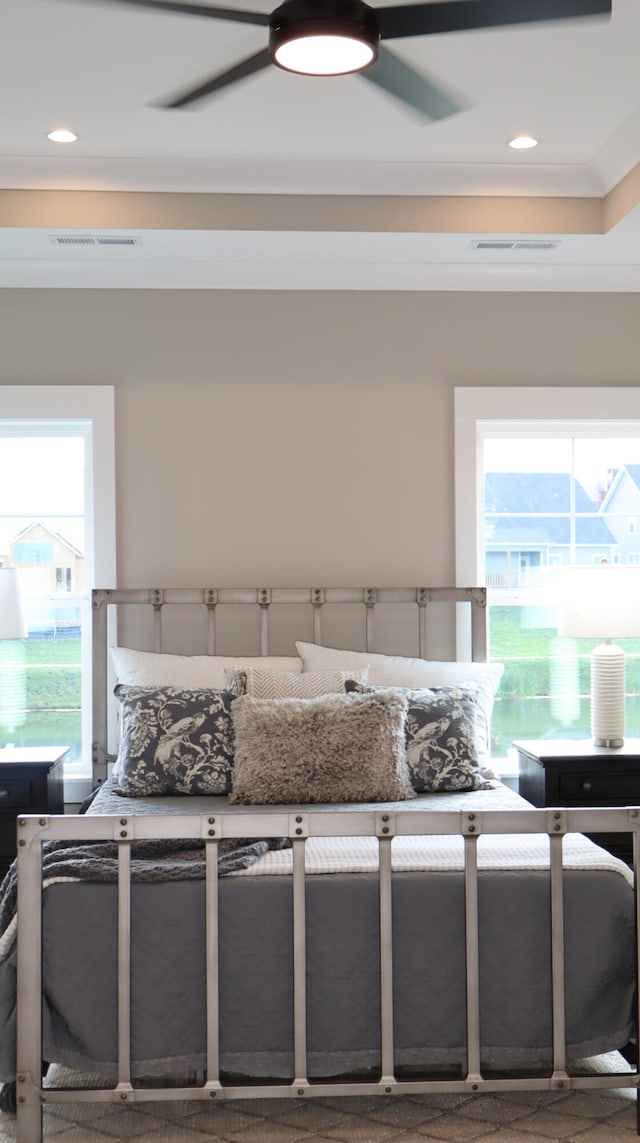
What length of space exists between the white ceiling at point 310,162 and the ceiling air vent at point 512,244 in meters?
0.04

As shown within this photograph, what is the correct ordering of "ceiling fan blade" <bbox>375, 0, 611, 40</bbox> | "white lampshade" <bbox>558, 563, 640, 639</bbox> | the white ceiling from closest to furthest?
"ceiling fan blade" <bbox>375, 0, 611, 40</bbox> < the white ceiling < "white lampshade" <bbox>558, 563, 640, 639</bbox>

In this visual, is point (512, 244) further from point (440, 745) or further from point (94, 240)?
point (440, 745)

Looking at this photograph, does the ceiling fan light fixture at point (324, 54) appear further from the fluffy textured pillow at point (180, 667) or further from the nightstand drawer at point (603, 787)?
the nightstand drawer at point (603, 787)

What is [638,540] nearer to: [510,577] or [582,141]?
[510,577]

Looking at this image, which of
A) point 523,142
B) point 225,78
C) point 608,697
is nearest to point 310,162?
point 523,142

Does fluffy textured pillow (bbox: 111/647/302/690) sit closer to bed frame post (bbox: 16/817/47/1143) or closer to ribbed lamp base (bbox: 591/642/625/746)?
ribbed lamp base (bbox: 591/642/625/746)

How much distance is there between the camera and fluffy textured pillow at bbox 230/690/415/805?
3420mm

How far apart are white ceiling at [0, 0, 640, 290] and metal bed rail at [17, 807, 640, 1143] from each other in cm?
182

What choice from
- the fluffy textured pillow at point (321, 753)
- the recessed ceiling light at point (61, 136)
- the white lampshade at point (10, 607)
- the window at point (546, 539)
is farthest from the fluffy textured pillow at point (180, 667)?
the recessed ceiling light at point (61, 136)

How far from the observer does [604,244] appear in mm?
4141

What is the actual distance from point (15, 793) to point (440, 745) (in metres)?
1.55

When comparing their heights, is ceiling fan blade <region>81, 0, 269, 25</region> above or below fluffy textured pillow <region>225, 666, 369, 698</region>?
above

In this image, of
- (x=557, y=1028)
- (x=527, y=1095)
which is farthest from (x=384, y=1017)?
(x=527, y=1095)

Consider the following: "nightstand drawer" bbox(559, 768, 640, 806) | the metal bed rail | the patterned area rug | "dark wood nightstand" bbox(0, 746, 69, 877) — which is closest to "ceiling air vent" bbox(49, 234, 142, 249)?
"dark wood nightstand" bbox(0, 746, 69, 877)
